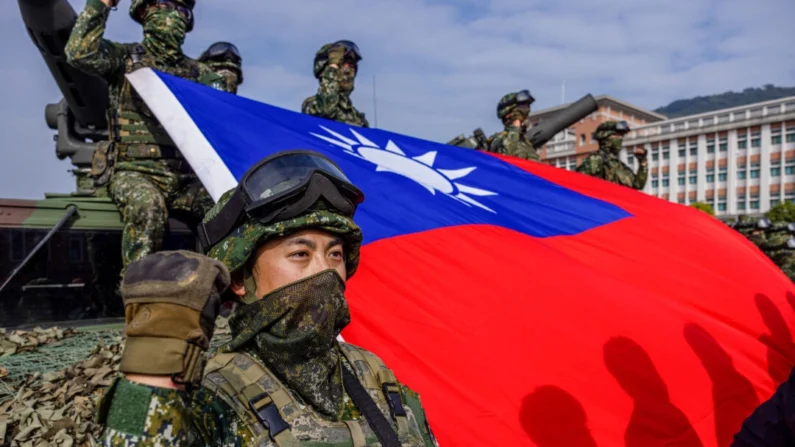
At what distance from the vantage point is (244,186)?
72.5 inches

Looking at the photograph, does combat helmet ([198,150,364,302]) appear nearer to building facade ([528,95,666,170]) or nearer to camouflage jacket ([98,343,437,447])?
camouflage jacket ([98,343,437,447])

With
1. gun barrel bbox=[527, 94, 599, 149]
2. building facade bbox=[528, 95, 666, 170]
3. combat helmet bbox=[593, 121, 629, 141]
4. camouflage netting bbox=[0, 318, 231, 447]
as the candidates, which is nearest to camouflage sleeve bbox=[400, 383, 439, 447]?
camouflage netting bbox=[0, 318, 231, 447]

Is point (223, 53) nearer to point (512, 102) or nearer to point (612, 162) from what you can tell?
point (512, 102)

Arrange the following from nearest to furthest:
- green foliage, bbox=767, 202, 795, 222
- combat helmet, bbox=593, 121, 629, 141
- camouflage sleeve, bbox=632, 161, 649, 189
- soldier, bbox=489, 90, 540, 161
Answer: soldier, bbox=489, 90, 540, 161
combat helmet, bbox=593, 121, 629, 141
camouflage sleeve, bbox=632, 161, 649, 189
green foliage, bbox=767, 202, 795, 222

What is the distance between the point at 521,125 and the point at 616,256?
5.49m

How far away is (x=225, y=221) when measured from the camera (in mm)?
1873

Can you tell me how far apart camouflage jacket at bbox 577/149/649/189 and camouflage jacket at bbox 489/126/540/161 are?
1.16 m

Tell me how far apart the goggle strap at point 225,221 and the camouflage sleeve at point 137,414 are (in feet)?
2.57

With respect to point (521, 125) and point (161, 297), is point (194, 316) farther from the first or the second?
point (521, 125)

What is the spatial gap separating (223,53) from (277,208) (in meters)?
5.61

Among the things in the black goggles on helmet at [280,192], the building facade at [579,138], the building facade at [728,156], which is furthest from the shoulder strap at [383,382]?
the building facade at [579,138]

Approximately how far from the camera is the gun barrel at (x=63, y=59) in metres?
4.57

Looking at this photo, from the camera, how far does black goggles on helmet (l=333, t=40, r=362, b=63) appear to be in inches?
292

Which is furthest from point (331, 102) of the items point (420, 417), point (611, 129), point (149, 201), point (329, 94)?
point (420, 417)
